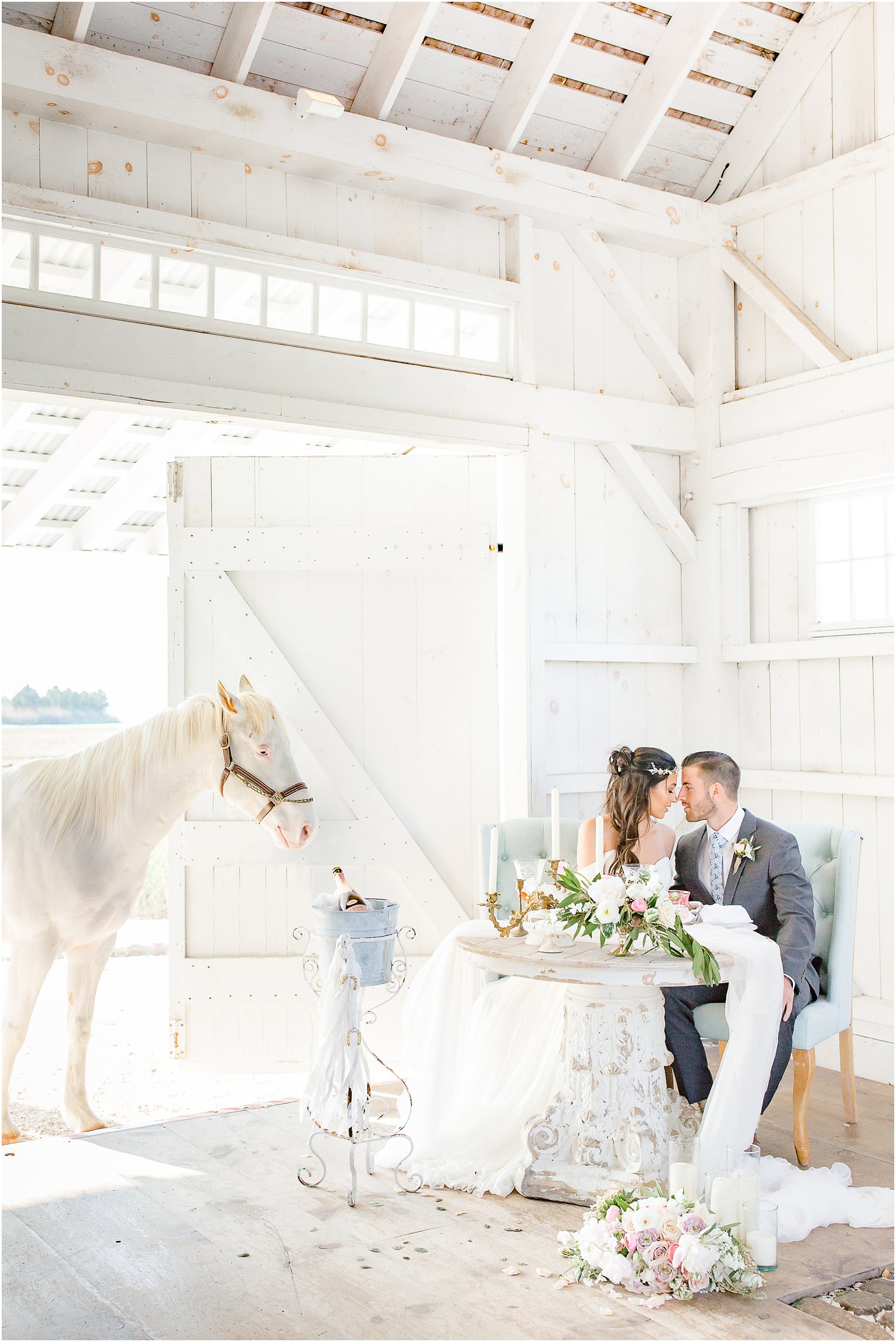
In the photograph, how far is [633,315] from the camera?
16.6 ft

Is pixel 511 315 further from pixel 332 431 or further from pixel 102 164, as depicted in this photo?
pixel 102 164

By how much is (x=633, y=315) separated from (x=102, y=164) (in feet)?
7.60

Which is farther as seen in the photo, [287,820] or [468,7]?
[468,7]

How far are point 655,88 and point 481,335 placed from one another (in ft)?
3.90

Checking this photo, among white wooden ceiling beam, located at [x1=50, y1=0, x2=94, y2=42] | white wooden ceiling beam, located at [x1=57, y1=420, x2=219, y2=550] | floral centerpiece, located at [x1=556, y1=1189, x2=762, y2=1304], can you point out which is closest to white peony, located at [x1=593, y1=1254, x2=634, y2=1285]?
floral centerpiece, located at [x1=556, y1=1189, x2=762, y2=1304]

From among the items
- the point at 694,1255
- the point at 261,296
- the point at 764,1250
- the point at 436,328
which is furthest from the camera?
the point at 436,328

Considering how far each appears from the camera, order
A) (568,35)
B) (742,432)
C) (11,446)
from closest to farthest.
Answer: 1. (568,35)
2. (742,432)
3. (11,446)

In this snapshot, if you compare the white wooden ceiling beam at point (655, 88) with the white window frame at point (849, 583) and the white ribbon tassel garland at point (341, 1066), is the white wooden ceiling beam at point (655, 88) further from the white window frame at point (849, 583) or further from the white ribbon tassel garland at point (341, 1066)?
the white ribbon tassel garland at point (341, 1066)

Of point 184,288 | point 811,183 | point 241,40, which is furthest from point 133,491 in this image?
point 811,183

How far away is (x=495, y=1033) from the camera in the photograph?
11.9ft

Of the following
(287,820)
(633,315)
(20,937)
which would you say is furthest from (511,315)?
(20,937)

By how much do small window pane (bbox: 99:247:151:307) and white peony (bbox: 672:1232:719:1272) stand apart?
3.22 m

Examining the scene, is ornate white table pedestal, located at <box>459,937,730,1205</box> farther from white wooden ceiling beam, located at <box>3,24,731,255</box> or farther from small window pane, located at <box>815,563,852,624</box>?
white wooden ceiling beam, located at <box>3,24,731,255</box>

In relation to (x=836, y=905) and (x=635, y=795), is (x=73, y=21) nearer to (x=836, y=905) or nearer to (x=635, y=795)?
(x=635, y=795)
